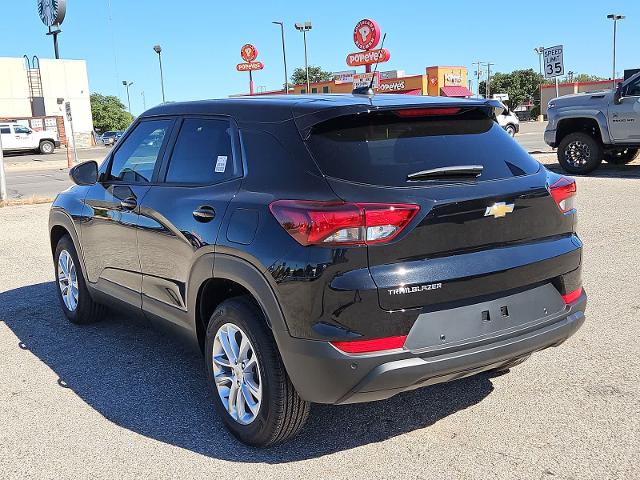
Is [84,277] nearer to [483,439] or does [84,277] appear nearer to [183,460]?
[183,460]

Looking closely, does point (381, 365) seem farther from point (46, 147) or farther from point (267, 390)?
point (46, 147)

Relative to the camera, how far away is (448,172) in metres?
2.98

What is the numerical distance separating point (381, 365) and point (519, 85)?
94.2 m

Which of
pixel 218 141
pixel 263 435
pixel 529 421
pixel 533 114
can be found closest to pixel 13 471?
pixel 263 435

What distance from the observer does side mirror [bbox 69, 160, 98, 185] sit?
4.66 meters

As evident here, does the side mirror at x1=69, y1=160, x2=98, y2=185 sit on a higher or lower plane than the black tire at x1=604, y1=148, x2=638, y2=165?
higher

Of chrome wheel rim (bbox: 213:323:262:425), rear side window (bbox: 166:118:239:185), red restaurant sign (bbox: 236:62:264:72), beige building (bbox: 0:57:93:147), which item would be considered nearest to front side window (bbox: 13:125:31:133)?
beige building (bbox: 0:57:93:147)

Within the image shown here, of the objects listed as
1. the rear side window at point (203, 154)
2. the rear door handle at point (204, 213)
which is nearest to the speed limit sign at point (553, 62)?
the rear side window at point (203, 154)

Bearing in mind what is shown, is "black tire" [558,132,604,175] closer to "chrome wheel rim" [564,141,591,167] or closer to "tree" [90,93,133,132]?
"chrome wheel rim" [564,141,591,167]

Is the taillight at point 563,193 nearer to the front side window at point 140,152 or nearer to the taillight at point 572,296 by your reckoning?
the taillight at point 572,296

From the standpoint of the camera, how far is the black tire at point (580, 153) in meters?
13.4

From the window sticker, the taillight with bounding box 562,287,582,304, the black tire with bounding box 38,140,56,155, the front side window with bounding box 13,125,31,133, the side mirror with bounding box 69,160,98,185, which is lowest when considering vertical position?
the taillight with bounding box 562,287,582,304

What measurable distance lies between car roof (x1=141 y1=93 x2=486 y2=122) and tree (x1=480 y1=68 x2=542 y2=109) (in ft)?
291

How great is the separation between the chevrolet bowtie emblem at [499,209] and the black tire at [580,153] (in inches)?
454
